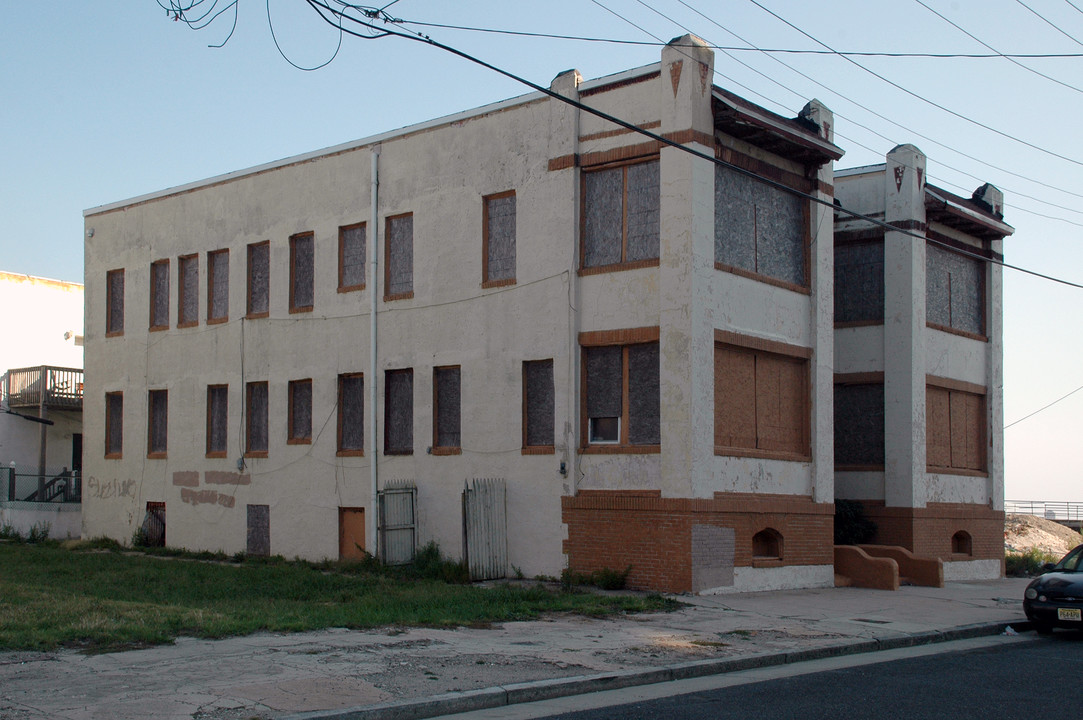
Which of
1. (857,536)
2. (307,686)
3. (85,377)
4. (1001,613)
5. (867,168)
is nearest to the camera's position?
(307,686)

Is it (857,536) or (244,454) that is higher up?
(244,454)

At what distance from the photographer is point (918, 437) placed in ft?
81.7

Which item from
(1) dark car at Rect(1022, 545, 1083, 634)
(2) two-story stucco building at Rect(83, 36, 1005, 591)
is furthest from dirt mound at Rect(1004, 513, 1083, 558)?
(1) dark car at Rect(1022, 545, 1083, 634)

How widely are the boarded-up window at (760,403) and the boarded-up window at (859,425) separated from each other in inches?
187

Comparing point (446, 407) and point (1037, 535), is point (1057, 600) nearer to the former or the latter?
point (446, 407)

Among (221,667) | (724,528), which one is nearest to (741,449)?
(724,528)

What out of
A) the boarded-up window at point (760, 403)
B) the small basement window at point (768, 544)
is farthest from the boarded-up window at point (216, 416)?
the small basement window at point (768, 544)

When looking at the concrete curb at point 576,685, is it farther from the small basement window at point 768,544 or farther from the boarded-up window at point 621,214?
the boarded-up window at point 621,214

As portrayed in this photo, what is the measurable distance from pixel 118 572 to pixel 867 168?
61.9 ft

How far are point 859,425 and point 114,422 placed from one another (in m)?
19.2

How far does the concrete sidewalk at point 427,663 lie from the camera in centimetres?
915

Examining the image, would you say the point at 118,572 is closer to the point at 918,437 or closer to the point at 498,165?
the point at 498,165

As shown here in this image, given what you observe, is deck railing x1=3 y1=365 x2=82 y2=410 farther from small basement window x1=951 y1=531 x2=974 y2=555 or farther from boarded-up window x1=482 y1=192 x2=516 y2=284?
small basement window x1=951 y1=531 x2=974 y2=555

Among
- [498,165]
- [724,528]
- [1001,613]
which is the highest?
[498,165]
